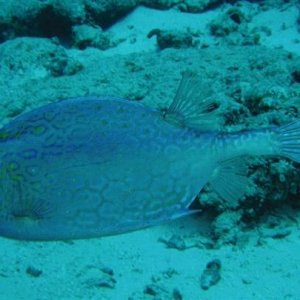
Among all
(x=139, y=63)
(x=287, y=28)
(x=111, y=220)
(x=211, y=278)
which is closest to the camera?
(x=111, y=220)

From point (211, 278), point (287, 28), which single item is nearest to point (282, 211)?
point (211, 278)

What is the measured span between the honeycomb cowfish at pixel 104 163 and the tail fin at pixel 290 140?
0.49 feet

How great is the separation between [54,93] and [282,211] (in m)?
3.21

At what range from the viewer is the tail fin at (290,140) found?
209 centimetres

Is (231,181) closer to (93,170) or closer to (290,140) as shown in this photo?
(290,140)

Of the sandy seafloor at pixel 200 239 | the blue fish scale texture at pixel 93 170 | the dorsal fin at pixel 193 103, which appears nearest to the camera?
the blue fish scale texture at pixel 93 170

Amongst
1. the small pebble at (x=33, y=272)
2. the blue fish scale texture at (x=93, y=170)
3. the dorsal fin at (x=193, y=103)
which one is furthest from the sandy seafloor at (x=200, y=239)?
the blue fish scale texture at (x=93, y=170)

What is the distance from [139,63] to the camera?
538 cm

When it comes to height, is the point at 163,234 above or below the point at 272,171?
below

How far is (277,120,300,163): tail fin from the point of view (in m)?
2.09

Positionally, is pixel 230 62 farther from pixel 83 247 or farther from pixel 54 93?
pixel 83 247

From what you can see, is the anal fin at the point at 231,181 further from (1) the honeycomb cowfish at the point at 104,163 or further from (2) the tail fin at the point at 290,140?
(2) the tail fin at the point at 290,140

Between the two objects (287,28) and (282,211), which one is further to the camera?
(287,28)

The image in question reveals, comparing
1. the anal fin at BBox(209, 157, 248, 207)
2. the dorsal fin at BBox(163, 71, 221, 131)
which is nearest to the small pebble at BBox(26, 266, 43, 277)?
the anal fin at BBox(209, 157, 248, 207)
